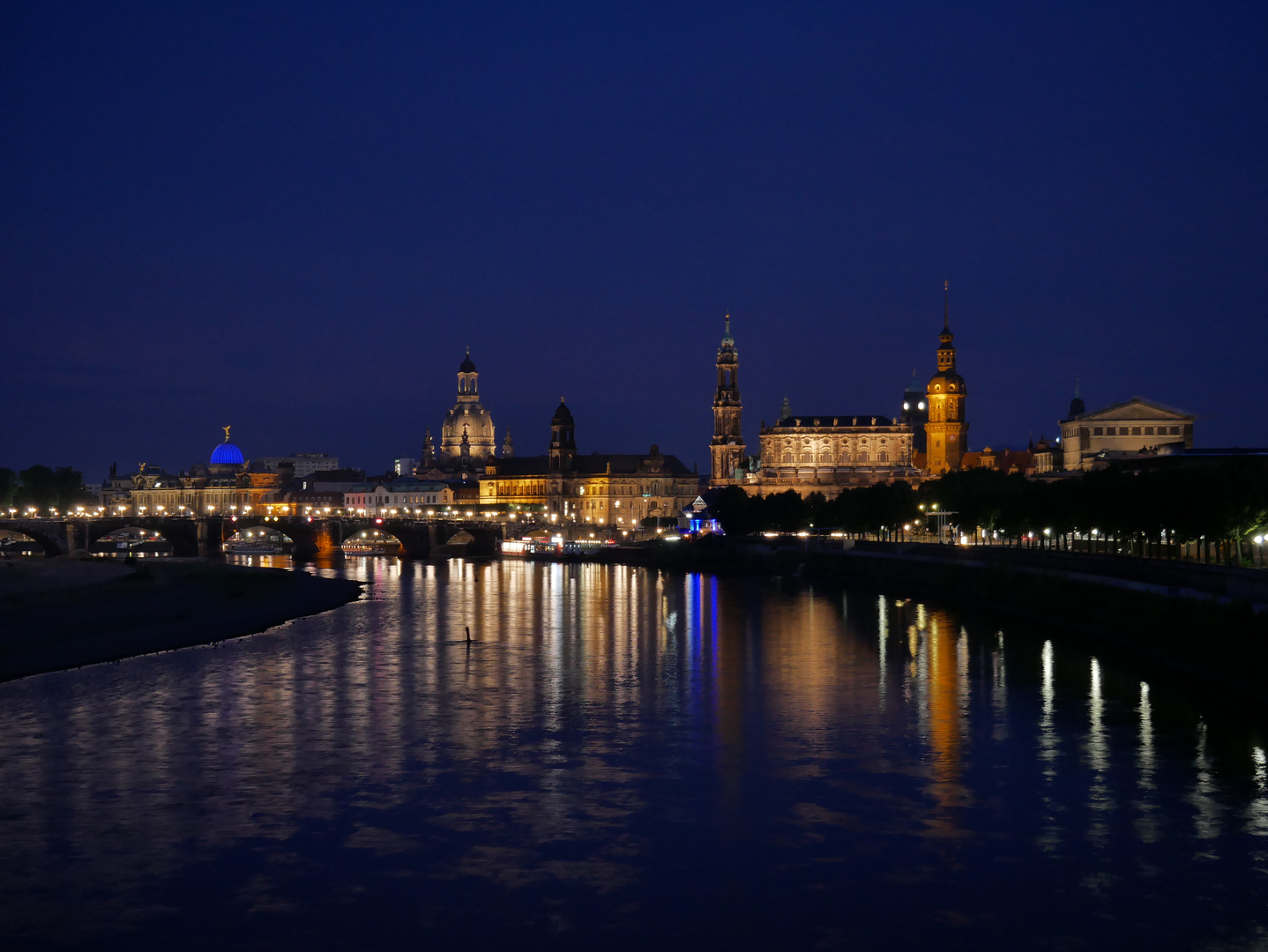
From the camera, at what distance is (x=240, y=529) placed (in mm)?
141000

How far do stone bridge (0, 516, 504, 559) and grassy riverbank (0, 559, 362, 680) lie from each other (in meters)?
33.0

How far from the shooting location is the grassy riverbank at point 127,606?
4797 centimetres

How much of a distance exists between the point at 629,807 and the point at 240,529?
400 feet

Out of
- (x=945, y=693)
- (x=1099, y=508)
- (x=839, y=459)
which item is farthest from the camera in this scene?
(x=839, y=459)

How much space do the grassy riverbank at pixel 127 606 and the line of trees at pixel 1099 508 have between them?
42.2 metres

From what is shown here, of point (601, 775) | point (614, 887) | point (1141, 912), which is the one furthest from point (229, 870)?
point (1141, 912)

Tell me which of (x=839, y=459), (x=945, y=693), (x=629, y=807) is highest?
(x=839, y=459)

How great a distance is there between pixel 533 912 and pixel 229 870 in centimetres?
573

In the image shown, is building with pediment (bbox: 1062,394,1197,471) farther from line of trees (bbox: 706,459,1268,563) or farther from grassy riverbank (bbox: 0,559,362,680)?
grassy riverbank (bbox: 0,559,362,680)

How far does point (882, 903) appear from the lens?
21125 mm

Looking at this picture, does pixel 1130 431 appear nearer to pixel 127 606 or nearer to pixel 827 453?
pixel 827 453

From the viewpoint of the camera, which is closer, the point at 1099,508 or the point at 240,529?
the point at 1099,508

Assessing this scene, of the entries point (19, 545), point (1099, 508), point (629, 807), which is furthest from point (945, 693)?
point (19, 545)

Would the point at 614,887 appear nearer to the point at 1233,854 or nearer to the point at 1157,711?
the point at 1233,854
